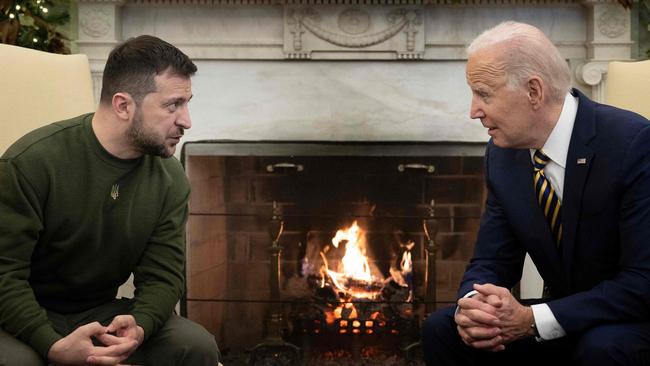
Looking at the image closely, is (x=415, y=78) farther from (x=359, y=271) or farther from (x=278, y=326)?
(x=278, y=326)

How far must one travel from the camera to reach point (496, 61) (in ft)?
6.51

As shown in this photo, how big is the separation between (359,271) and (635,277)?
178 centimetres

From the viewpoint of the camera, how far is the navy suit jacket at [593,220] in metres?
1.87

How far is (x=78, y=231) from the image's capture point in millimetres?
2029

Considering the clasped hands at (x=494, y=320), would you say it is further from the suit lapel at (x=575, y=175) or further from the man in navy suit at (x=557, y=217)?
the suit lapel at (x=575, y=175)

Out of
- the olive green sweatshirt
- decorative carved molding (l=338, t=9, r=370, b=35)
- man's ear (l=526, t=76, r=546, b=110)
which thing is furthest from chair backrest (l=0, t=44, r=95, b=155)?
man's ear (l=526, t=76, r=546, b=110)

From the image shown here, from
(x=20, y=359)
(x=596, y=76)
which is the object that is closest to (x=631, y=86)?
(x=596, y=76)

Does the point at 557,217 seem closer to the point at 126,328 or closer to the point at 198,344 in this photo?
the point at 198,344

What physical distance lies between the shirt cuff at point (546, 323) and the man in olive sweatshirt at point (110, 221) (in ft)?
2.31

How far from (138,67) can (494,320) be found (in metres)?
0.94

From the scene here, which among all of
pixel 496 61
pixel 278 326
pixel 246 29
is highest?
pixel 246 29

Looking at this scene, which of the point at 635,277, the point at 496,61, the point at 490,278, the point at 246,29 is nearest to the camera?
the point at 635,277

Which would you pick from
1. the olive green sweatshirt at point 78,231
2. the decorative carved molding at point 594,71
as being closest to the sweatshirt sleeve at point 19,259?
the olive green sweatshirt at point 78,231

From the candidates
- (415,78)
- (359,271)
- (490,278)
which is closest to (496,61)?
(490,278)
